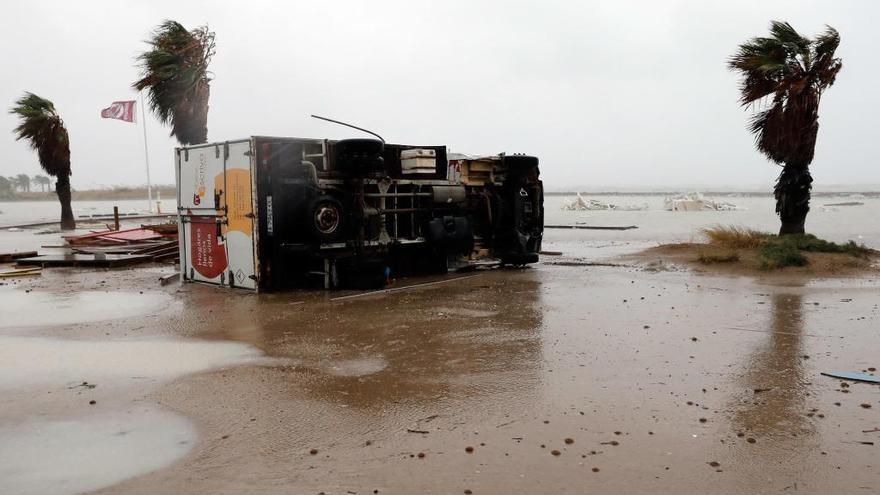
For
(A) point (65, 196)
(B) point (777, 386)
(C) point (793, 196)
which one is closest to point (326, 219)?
(B) point (777, 386)

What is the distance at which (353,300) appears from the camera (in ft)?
34.4

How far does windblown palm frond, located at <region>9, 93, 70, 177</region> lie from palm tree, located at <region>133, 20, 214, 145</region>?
28.6ft

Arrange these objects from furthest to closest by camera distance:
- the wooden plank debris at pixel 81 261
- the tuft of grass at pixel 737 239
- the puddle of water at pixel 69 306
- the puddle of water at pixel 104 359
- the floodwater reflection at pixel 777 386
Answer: the tuft of grass at pixel 737 239
the wooden plank debris at pixel 81 261
the puddle of water at pixel 69 306
the puddle of water at pixel 104 359
the floodwater reflection at pixel 777 386

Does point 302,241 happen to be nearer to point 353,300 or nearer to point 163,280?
point 353,300

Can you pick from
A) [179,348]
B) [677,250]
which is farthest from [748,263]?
[179,348]

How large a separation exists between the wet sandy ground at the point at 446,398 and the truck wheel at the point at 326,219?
67.1 inches

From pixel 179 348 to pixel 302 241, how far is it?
4101 millimetres

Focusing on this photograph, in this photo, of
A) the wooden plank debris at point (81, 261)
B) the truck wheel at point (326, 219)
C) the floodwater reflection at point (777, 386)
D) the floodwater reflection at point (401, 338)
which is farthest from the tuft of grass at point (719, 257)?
the wooden plank debris at point (81, 261)

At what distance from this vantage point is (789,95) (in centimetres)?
1565

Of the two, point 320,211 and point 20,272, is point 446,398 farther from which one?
point 20,272

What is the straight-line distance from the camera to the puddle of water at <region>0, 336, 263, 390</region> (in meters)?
6.19

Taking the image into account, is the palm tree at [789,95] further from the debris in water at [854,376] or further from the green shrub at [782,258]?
the debris in water at [854,376]

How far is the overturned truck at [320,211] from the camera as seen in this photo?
36.1ft

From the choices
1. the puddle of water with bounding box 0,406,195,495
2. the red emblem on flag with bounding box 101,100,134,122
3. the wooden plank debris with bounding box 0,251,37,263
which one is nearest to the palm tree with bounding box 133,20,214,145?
the wooden plank debris with bounding box 0,251,37,263
